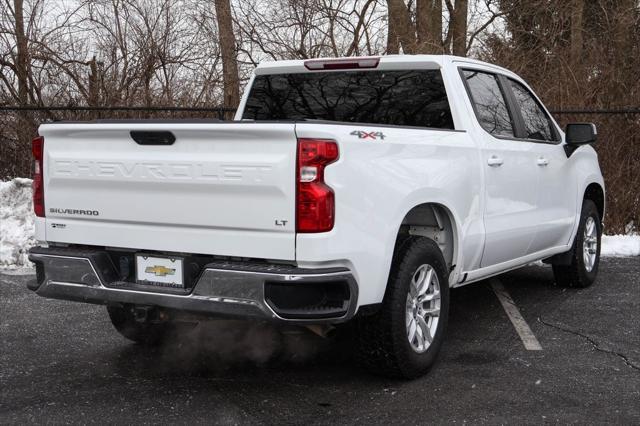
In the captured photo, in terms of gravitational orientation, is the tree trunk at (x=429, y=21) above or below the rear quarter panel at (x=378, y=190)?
above

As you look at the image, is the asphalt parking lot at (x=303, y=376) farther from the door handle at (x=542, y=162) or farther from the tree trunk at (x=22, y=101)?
the tree trunk at (x=22, y=101)

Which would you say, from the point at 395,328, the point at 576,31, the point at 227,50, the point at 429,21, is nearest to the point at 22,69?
the point at 227,50

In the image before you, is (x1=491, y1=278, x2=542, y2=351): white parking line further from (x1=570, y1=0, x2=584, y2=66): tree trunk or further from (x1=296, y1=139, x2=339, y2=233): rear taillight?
(x1=570, y1=0, x2=584, y2=66): tree trunk

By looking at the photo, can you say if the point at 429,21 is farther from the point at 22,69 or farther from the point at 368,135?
the point at 368,135

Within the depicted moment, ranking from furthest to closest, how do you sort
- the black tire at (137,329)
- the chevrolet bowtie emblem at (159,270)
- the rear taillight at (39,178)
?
the black tire at (137,329)
the rear taillight at (39,178)
the chevrolet bowtie emblem at (159,270)

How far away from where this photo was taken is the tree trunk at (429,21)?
43.0 feet

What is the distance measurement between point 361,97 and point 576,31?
27.3ft

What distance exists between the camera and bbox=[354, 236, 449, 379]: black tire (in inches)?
161

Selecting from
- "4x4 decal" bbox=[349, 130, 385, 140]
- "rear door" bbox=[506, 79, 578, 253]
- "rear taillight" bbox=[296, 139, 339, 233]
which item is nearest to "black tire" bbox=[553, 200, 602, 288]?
"rear door" bbox=[506, 79, 578, 253]

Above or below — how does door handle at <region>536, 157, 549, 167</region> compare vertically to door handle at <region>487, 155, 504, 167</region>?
below

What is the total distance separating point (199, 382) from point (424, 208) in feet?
5.57

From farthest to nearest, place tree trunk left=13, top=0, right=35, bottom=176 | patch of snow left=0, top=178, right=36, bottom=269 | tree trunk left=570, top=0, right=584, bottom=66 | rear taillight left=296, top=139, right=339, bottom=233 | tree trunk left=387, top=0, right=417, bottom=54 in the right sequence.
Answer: tree trunk left=387, top=0, right=417, bottom=54 → tree trunk left=13, top=0, right=35, bottom=176 → tree trunk left=570, top=0, right=584, bottom=66 → patch of snow left=0, top=178, right=36, bottom=269 → rear taillight left=296, top=139, right=339, bottom=233

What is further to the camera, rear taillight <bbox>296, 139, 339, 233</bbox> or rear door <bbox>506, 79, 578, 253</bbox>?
rear door <bbox>506, 79, 578, 253</bbox>

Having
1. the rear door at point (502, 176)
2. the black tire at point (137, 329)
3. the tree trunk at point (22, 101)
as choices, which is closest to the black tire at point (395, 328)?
the rear door at point (502, 176)
